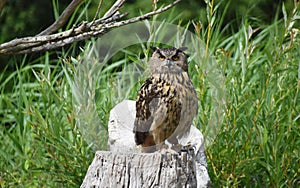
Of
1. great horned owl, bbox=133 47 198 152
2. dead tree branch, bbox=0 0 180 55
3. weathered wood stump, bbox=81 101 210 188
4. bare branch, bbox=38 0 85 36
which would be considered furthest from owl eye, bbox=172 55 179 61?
bare branch, bbox=38 0 85 36

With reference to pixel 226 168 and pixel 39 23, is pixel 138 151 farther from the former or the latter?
pixel 39 23

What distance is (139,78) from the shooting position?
272 centimetres

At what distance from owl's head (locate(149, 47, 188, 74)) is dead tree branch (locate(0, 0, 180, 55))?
1.58ft

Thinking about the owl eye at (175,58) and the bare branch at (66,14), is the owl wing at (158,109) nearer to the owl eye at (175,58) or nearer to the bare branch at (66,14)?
the owl eye at (175,58)

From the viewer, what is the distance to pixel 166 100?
223 centimetres

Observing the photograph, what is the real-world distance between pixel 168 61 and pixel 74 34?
65cm

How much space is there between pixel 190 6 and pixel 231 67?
175 centimetres

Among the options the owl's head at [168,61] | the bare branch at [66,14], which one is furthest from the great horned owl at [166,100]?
the bare branch at [66,14]

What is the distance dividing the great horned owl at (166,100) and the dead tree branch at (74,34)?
0.54m

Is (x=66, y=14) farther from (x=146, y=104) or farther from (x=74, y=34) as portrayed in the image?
(x=146, y=104)

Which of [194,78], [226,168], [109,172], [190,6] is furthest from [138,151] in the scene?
[190,6]

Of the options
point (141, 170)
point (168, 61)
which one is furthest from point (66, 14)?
point (141, 170)

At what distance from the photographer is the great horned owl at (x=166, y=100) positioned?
2.22 metres

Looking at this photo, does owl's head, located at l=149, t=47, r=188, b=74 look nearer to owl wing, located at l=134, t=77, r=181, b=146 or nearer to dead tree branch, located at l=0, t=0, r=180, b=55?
owl wing, located at l=134, t=77, r=181, b=146
